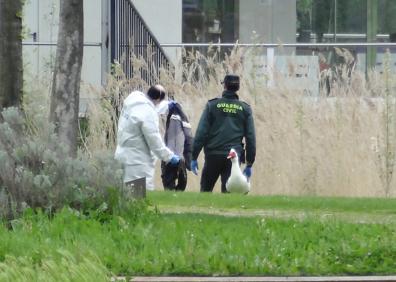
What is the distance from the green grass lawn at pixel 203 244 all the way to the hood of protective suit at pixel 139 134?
165 centimetres

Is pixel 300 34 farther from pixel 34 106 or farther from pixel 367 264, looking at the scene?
pixel 367 264

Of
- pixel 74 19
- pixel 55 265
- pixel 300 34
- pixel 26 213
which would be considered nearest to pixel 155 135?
pixel 74 19

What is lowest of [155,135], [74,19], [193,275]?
[193,275]

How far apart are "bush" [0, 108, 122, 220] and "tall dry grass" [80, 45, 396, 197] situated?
5.10 meters

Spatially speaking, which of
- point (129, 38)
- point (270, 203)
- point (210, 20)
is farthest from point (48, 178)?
point (210, 20)

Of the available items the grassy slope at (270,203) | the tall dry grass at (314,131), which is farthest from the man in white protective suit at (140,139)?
the tall dry grass at (314,131)

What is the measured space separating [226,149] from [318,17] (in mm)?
11972

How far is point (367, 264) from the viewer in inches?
322

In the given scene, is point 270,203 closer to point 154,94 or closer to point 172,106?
point 154,94

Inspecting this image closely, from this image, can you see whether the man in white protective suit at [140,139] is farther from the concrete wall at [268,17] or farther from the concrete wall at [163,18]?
the concrete wall at [268,17]

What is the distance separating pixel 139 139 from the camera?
1174cm

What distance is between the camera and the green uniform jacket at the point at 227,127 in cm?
1291

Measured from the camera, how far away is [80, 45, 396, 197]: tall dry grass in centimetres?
1423

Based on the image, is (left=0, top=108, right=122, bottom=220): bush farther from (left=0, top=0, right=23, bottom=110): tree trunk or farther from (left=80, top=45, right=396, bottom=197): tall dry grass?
(left=80, top=45, right=396, bottom=197): tall dry grass
